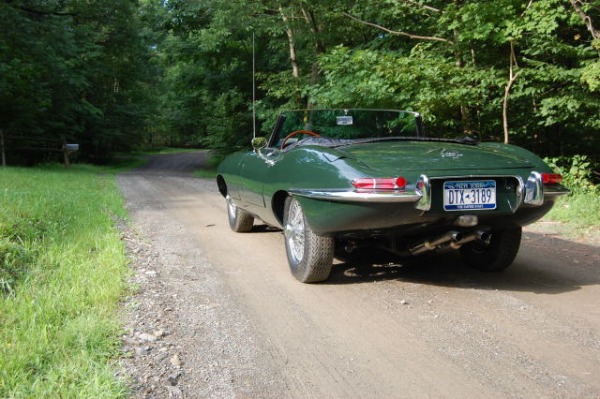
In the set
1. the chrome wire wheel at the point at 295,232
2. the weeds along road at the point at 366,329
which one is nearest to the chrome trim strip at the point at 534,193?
the weeds along road at the point at 366,329

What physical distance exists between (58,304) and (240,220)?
10.4 ft

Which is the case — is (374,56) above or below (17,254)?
above

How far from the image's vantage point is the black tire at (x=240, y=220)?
20.4 ft

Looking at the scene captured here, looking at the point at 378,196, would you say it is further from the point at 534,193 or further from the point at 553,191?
the point at 553,191

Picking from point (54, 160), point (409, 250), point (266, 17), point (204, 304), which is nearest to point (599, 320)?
point (409, 250)

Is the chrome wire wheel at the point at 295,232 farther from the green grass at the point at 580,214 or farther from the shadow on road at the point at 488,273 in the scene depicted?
the green grass at the point at 580,214

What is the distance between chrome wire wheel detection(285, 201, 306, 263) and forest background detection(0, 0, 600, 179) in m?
3.19

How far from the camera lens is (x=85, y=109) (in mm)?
23938

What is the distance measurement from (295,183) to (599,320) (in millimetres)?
2246

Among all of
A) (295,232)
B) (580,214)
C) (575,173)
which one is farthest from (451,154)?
(575,173)

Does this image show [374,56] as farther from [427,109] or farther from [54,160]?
[54,160]

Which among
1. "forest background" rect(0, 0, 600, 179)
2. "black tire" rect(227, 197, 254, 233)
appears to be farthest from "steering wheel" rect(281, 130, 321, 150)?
"forest background" rect(0, 0, 600, 179)

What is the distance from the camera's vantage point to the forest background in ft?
27.6

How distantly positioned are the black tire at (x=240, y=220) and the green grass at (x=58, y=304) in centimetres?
143
